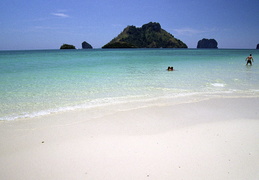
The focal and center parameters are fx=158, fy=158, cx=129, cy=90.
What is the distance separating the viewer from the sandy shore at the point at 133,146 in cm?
295

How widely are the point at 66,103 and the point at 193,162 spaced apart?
5.62 meters

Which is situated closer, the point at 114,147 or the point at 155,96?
the point at 114,147

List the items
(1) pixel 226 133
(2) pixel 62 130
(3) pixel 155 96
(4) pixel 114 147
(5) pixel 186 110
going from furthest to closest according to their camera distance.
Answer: (3) pixel 155 96 < (5) pixel 186 110 < (2) pixel 62 130 < (1) pixel 226 133 < (4) pixel 114 147

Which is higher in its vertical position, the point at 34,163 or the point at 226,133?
the point at 226,133

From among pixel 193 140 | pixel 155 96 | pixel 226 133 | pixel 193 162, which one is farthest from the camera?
pixel 155 96

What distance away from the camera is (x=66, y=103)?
6.95 metres

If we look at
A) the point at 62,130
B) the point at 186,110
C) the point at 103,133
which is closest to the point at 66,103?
the point at 62,130


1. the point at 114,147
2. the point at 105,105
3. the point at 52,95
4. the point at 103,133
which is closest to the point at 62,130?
the point at 103,133

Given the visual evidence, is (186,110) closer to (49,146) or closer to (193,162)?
(193,162)

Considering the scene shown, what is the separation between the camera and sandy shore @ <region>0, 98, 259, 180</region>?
295 centimetres

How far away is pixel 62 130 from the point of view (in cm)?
451

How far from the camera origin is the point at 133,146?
3693 millimetres

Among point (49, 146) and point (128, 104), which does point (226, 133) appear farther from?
point (49, 146)

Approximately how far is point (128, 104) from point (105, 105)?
983 mm
